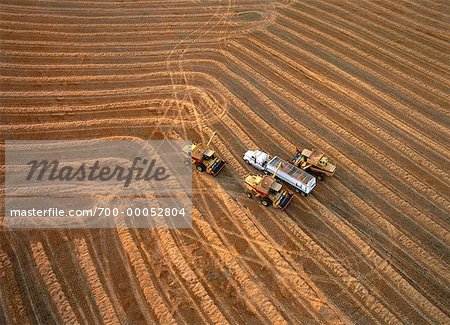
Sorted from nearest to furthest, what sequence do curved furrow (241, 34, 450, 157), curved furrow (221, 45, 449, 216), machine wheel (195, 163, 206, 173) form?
curved furrow (221, 45, 449, 216)
machine wheel (195, 163, 206, 173)
curved furrow (241, 34, 450, 157)

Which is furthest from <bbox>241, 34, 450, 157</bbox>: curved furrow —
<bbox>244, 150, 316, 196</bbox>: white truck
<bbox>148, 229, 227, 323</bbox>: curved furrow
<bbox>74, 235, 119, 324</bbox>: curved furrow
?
<bbox>74, 235, 119, 324</bbox>: curved furrow

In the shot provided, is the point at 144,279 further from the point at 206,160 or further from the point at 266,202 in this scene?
the point at 206,160

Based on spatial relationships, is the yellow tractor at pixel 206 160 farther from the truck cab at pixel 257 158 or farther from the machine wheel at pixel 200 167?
the truck cab at pixel 257 158

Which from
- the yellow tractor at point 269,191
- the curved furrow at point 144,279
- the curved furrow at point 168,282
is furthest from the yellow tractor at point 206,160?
the curved furrow at point 144,279

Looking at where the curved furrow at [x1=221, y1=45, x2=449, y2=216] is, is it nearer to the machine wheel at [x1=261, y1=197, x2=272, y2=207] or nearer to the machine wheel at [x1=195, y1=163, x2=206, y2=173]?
the machine wheel at [x1=261, y1=197, x2=272, y2=207]

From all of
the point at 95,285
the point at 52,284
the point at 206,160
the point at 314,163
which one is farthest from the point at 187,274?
the point at 314,163
